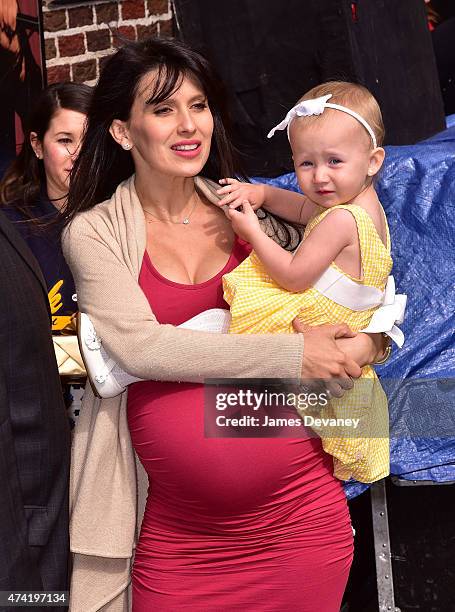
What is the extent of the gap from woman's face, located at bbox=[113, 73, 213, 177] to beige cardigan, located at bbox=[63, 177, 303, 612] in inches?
5.5

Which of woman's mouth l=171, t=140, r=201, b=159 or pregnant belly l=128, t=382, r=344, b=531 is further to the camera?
woman's mouth l=171, t=140, r=201, b=159

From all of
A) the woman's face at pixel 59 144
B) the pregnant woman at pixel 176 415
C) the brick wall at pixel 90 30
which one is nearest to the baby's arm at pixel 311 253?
the pregnant woman at pixel 176 415

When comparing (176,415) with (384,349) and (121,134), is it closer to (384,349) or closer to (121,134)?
(384,349)

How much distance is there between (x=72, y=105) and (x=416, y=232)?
1549mm

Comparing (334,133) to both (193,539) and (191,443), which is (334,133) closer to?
(191,443)

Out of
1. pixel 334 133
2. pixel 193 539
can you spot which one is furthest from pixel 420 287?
pixel 193 539

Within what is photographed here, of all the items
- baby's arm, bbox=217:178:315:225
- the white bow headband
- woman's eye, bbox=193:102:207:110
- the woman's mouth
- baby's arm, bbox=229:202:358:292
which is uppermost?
woman's eye, bbox=193:102:207:110

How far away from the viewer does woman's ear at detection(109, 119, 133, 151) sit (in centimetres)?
248

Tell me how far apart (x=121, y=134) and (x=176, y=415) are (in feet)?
2.46

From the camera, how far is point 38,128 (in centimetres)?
399

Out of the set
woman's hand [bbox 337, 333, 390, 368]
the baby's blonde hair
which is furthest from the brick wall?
woman's hand [bbox 337, 333, 390, 368]

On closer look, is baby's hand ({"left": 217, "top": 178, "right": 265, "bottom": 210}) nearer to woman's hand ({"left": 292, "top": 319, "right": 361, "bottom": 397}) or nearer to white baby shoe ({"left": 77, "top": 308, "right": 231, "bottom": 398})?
white baby shoe ({"left": 77, "top": 308, "right": 231, "bottom": 398})

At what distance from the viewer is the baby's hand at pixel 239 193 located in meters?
2.44

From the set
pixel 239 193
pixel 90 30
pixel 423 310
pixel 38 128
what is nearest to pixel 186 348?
pixel 239 193
